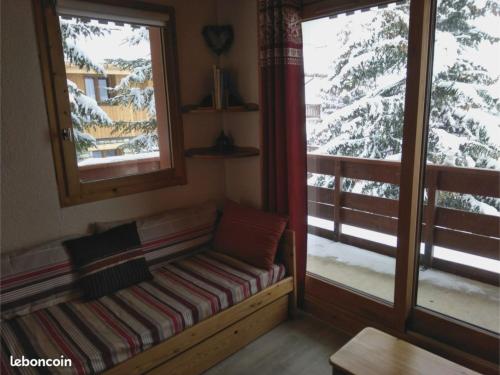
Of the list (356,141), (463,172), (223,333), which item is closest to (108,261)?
(223,333)

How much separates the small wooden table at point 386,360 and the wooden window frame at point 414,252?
1.51ft

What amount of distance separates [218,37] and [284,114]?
858 mm

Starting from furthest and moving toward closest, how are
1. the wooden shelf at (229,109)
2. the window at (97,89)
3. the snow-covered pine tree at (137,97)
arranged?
the wooden shelf at (229,109)
the snow-covered pine tree at (137,97)
the window at (97,89)

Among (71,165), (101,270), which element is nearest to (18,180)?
(71,165)

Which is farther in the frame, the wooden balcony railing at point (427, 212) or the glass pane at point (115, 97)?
the glass pane at point (115, 97)

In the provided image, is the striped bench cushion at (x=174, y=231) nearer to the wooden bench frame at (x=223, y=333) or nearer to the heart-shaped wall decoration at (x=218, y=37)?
the wooden bench frame at (x=223, y=333)

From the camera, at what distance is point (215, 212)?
2.83 meters

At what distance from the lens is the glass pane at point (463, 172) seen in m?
1.79

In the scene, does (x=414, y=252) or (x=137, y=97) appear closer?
(x=414, y=252)

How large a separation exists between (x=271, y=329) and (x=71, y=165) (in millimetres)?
1668

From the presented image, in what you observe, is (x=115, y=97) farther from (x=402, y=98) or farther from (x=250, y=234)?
(x=402, y=98)

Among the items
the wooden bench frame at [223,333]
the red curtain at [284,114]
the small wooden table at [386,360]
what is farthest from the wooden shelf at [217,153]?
the small wooden table at [386,360]

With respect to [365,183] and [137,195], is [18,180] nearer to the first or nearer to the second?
[137,195]

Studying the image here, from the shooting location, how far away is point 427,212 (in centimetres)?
213
